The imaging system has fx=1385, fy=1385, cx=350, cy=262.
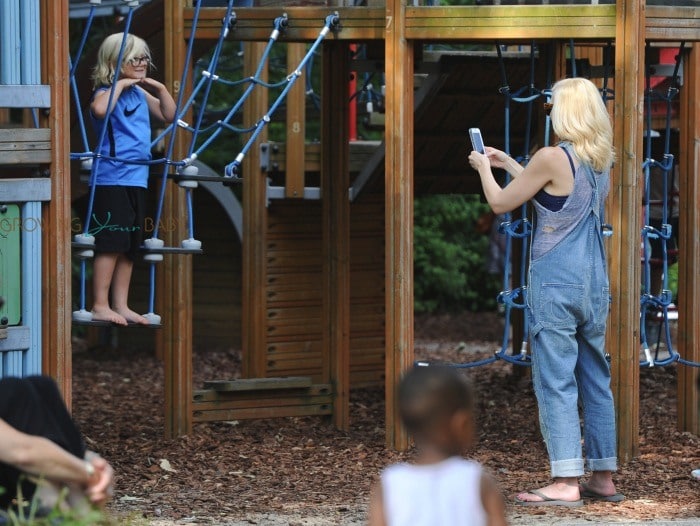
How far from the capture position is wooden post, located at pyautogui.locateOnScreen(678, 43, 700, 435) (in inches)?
307

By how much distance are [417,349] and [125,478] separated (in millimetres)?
8174

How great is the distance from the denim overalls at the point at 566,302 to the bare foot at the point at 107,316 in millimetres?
2059

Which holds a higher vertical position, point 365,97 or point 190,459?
point 365,97

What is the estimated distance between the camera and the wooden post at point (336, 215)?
27.4ft

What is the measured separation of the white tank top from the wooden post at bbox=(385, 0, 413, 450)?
12.9ft

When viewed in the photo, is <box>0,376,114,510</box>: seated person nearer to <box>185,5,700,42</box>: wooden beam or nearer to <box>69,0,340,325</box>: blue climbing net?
<box>69,0,340,325</box>: blue climbing net

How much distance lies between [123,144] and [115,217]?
0.37 m

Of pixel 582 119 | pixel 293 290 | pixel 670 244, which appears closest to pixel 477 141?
pixel 582 119

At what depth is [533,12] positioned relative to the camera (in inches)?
275

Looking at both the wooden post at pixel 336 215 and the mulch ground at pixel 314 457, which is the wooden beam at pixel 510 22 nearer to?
the wooden post at pixel 336 215

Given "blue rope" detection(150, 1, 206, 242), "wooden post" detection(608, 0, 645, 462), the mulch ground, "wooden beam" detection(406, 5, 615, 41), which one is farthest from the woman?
"blue rope" detection(150, 1, 206, 242)

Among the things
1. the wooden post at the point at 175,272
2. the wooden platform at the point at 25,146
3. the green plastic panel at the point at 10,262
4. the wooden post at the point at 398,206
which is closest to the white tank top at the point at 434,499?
→ the green plastic panel at the point at 10,262

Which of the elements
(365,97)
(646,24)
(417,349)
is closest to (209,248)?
(417,349)

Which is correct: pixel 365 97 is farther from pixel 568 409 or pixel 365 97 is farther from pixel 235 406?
pixel 568 409
